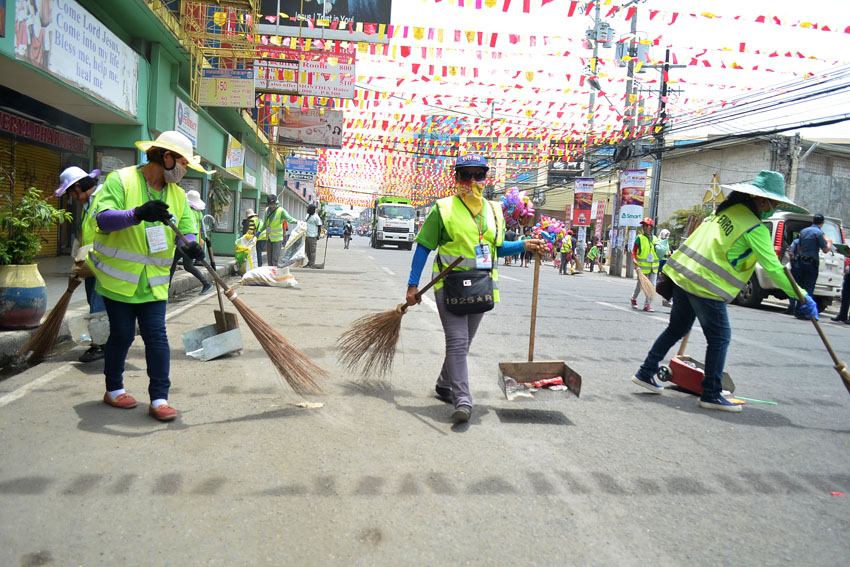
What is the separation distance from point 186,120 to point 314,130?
409 inches

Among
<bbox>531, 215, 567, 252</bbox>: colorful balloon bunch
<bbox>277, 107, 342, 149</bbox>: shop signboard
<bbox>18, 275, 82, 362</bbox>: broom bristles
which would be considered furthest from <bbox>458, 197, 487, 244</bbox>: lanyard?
<bbox>277, 107, 342, 149</bbox>: shop signboard

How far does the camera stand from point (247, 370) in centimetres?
540

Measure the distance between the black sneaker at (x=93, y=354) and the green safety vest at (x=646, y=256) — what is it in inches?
339

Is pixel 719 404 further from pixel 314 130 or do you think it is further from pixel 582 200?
pixel 582 200

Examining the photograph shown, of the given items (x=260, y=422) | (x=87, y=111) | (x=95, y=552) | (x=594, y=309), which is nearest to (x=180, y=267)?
(x=87, y=111)

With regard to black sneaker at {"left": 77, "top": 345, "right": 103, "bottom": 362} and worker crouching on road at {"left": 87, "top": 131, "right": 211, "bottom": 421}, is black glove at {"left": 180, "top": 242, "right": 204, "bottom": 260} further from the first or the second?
black sneaker at {"left": 77, "top": 345, "right": 103, "bottom": 362}

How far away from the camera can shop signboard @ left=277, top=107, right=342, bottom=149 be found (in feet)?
80.3

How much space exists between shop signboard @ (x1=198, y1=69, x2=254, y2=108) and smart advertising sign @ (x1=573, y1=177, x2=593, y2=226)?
1539 centimetres

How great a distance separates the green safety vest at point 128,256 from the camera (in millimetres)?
3865

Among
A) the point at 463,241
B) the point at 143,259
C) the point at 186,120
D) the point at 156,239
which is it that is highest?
the point at 186,120

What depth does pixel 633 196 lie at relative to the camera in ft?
77.7

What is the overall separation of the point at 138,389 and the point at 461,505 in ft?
9.22

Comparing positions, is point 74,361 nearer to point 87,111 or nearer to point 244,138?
point 87,111

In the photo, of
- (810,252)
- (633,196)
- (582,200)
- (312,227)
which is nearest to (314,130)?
(312,227)
